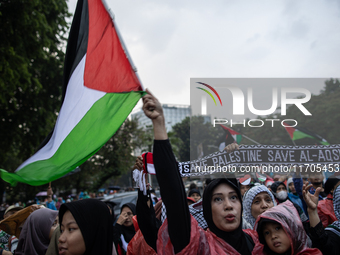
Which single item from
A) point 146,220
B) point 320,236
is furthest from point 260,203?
point 146,220

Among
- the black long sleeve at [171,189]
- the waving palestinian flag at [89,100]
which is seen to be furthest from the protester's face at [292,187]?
the black long sleeve at [171,189]

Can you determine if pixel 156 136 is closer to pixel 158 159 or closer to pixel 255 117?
pixel 158 159

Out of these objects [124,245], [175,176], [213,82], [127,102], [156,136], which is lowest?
[124,245]

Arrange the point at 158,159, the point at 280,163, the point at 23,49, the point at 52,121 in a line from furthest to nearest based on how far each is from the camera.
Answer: the point at 52,121, the point at 23,49, the point at 280,163, the point at 158,159

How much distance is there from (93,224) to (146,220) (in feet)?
1.41

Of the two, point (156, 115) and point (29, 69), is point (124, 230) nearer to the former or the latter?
point (156, 115)

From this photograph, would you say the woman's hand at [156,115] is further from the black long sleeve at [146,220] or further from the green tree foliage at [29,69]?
the green tree foliage at [29,69]

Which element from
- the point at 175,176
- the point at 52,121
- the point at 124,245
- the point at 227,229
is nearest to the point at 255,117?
the point at 227,229

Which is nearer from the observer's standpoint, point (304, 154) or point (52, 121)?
point (304, 154)

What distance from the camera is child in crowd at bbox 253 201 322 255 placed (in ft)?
8.16

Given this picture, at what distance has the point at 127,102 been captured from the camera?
2.48m

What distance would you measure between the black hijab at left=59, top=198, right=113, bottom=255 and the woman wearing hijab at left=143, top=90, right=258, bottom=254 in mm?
609

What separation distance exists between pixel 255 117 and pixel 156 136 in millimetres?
2054

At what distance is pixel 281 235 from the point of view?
2.51 meters
